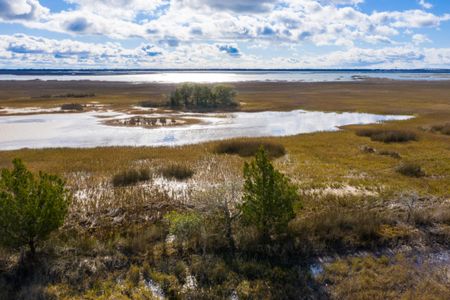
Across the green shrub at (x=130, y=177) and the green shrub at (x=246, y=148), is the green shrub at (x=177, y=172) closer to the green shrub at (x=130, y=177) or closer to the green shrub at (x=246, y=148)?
the green shrub at (x=130, y=177)

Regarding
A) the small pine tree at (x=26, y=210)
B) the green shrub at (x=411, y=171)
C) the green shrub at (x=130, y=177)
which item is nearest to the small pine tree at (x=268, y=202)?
the small pine tree at (x=26, y=210)

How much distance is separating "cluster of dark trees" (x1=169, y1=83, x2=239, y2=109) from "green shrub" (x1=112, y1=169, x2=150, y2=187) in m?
48.0

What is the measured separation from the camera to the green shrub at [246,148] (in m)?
33.4

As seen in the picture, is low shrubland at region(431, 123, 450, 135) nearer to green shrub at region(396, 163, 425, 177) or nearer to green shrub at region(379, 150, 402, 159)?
green shrub at region(379, 150, 402, 159)

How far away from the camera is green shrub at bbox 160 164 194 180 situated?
26.2 metres

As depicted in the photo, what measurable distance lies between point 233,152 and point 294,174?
878 centimetres

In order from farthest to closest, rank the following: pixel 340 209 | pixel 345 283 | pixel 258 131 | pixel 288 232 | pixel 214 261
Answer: pixel 258 131
pixel 340 209
pixel 288 232
pixel 214 261
pixel 345 283

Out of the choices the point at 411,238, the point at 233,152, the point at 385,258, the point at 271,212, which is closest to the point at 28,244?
the point at 271,212

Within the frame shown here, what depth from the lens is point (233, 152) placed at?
3444 centimetres

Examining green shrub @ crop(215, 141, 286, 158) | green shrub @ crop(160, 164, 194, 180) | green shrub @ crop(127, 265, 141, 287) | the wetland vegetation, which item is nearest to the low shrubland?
the wetland vegetation

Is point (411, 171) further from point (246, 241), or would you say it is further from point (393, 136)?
point (246, 241)

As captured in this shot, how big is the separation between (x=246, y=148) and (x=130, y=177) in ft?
41.8

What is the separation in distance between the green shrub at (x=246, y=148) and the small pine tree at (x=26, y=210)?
2081 cm

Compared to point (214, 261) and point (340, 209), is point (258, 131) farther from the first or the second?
point (214, 261)
